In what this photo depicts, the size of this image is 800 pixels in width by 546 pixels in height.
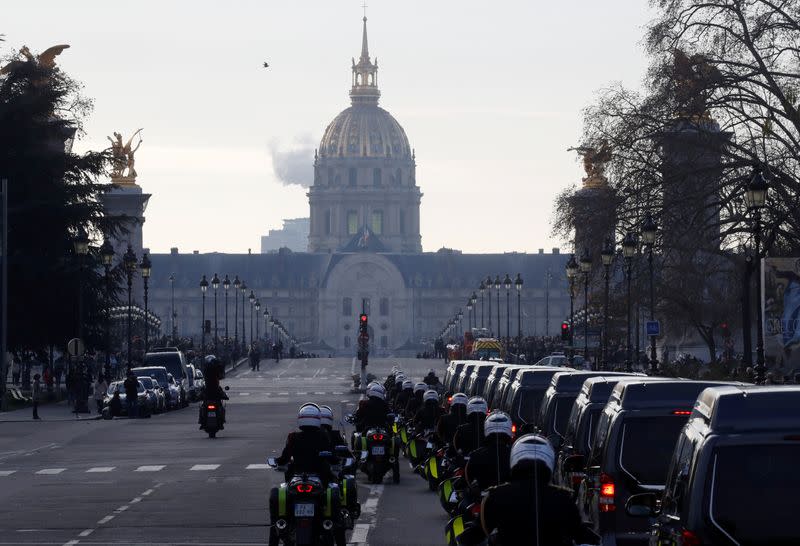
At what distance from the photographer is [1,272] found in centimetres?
6656

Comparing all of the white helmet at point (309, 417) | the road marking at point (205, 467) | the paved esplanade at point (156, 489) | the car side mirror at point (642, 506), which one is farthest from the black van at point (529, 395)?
the car side mirror at point (642, 506)

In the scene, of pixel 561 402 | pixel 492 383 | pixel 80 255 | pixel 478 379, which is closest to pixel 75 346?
pixel 80 255

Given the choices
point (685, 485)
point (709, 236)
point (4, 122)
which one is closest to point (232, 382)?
point (4, 122)

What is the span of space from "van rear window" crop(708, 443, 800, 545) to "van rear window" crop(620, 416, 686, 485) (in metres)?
4.45

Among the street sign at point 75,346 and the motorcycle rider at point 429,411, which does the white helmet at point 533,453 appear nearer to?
the motorcycle rider at point 429,411

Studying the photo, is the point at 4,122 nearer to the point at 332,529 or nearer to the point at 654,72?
the point at 654,72

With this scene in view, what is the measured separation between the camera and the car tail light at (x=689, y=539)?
418 inches

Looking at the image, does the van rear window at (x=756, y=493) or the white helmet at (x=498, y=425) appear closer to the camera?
the van rear window at (x=756, y=493)

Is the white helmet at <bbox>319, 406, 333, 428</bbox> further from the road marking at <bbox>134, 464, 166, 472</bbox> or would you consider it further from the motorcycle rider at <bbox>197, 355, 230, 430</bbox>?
the motorcycle rider at <bbox>197, 355, 230, 430</bbox>

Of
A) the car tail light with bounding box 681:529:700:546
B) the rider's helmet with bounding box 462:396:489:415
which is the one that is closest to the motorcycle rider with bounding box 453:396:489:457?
the rider's helmet with bounding box 462:396:489:415

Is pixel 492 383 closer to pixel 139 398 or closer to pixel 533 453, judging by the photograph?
pixel 533 453

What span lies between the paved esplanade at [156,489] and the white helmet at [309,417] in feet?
10.8

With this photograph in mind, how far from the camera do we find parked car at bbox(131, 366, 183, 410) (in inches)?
2542

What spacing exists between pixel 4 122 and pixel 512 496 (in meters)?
65.3
